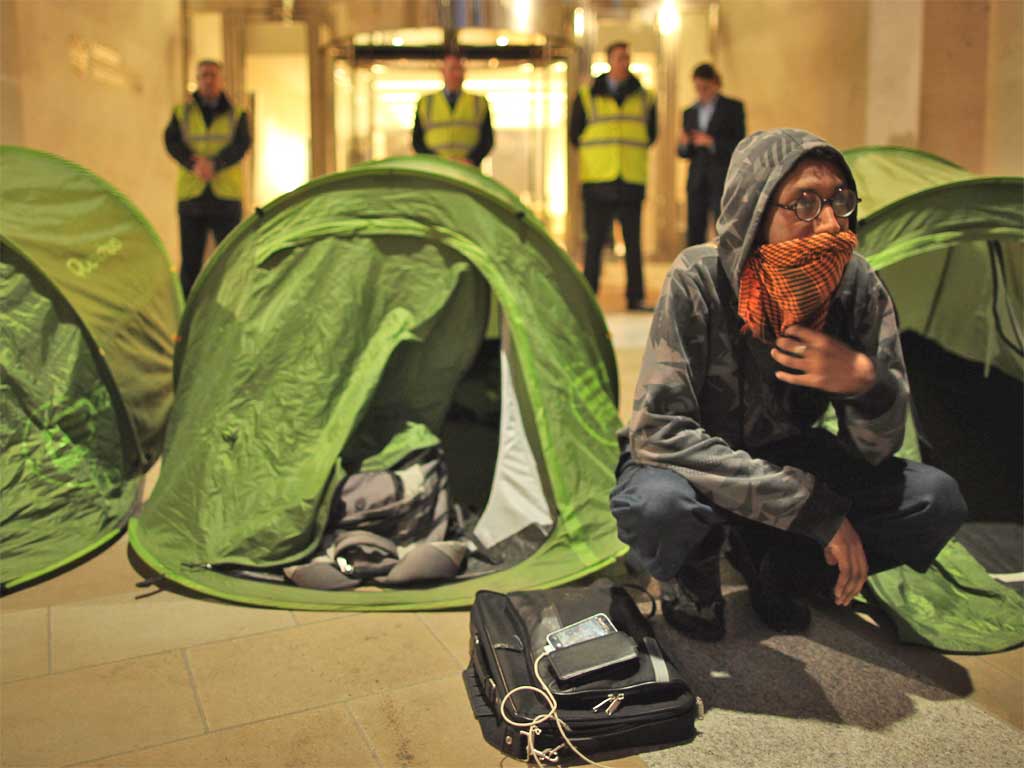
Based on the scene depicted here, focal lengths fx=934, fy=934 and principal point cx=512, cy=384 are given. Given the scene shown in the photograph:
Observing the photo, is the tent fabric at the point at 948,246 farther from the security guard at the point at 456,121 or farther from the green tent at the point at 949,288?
the security guard at the point at 456,121

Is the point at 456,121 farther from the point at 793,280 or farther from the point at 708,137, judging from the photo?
the point at 793,280

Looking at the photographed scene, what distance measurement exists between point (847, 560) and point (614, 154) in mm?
4034

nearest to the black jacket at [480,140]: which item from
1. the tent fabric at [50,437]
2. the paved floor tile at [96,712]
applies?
the tent fabric at [50,437]

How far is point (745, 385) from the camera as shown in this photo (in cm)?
197

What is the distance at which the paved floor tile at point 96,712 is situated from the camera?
1.68m

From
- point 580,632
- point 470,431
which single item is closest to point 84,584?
point 470,431

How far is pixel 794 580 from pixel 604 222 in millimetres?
3686

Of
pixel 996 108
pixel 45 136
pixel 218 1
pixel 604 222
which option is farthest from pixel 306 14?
pixel 996 108

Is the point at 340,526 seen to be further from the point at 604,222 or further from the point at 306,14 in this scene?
the point at 306,14

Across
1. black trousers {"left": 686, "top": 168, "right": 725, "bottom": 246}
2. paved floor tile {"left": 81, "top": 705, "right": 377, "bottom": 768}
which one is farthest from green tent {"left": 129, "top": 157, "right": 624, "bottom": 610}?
black trousers {"left": 686, "top": 168, "right": 725, "bottom": 246}

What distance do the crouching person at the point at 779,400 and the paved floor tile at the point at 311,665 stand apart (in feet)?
1.82

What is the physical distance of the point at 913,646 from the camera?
209cm

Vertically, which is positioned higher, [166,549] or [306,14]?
[306,14]

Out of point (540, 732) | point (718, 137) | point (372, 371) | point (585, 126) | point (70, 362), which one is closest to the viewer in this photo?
point (540, 732)
